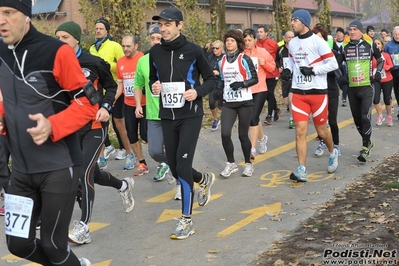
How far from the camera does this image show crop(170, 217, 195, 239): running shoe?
686cm

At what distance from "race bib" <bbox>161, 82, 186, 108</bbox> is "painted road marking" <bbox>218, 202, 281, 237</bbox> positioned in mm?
1327

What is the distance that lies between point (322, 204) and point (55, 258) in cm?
419

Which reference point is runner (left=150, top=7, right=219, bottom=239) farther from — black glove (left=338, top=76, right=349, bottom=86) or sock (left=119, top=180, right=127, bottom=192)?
black glove (left=338, top=76, right=349, bottom=86)

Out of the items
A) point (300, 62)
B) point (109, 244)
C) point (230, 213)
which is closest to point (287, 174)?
point (300, 62)

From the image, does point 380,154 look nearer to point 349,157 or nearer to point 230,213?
point 349,157

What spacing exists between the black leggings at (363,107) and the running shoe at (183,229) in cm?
472

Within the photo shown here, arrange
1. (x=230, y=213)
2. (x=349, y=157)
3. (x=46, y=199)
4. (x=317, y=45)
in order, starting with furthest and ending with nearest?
1. (x=349, y=157)
2. (x=317, y=45)
3. (x=230, y=213)
4. (x=46, y=199)

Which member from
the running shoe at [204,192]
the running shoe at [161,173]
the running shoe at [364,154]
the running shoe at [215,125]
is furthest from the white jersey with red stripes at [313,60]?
the running shoe at [215,125]

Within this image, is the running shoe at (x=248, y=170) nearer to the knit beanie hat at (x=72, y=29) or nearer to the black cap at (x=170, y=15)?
the black cap at (x=170, y=15)

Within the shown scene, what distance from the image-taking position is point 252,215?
7695 mm

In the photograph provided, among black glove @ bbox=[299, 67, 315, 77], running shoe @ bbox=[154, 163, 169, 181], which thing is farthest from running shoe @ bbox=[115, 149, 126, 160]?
black glove @ bbox=[299, 67, 315, 77]

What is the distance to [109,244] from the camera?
6.87m

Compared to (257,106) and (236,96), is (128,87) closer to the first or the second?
(236,96)

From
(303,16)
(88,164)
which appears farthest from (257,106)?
(88,164)
